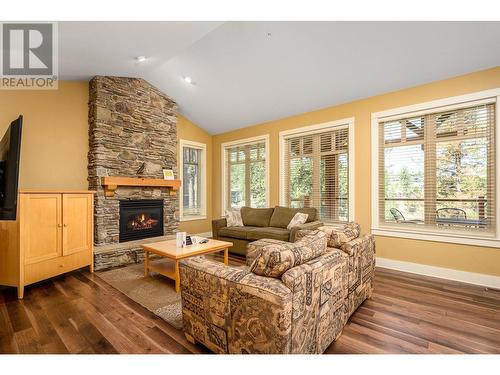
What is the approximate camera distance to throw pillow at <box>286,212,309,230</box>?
13.2 feet

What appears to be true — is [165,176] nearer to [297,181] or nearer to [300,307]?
[297,181]

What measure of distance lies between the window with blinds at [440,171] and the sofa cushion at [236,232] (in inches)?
88.4

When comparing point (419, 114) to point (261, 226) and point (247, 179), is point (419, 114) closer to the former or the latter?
point (261, 226)

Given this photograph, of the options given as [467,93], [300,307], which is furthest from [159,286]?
[467,93]

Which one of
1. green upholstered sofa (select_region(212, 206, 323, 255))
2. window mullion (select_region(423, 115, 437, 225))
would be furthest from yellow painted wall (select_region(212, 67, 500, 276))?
green upholstered sofa (select_region(212, 206, 323, 255))

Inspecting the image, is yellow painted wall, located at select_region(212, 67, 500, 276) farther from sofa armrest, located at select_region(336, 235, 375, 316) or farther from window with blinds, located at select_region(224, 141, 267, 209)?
sofa armrest, located at select_region(336, 235, 375, 316)

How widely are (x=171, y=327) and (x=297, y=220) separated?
262 centimetres

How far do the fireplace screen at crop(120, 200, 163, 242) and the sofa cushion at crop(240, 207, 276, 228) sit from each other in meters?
1.72

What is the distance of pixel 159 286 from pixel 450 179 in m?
4.14

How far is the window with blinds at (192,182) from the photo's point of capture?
227 inches

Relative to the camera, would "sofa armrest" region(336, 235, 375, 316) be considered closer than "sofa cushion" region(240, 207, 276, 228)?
Yes

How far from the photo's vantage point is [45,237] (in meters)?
2.89
